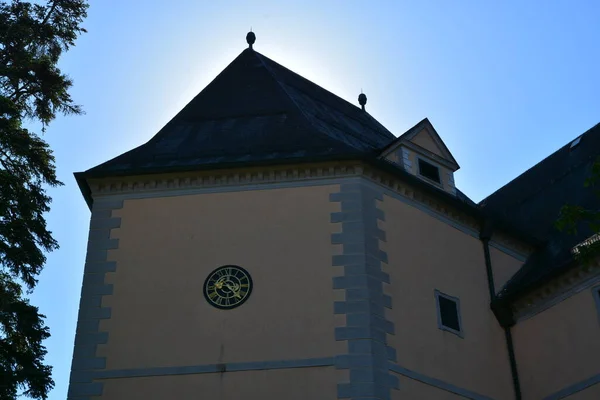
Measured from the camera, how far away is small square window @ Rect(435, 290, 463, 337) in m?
16.4

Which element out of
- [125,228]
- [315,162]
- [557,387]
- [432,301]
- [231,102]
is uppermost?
[231,102]

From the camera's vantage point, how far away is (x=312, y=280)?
15.6m

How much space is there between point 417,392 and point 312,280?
2.49 metres

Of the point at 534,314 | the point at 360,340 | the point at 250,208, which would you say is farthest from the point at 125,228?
the point at 534,314

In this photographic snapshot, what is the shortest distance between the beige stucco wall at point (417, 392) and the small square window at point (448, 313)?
1233 millimetres

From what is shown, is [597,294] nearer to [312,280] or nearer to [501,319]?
[501,319]

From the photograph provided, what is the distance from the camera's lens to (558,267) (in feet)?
56.3

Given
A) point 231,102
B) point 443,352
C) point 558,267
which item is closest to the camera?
point 443,352

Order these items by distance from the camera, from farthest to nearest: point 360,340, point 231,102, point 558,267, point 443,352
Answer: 1. point 231,102
2. point 558,267
3. point 443,352
4. point 360,340

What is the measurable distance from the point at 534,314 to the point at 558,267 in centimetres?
104

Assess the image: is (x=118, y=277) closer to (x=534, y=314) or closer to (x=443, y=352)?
(x=443, y=352)

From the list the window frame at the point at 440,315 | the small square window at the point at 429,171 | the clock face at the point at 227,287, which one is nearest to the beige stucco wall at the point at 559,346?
the window frame at the point at 440,315

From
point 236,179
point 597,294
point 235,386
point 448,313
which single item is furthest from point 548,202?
point 235,386

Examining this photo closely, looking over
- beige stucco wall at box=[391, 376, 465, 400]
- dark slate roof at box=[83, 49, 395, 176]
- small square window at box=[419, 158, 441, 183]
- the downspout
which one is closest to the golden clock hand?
dark slate roof at box=[83, 49, 395, 176]
